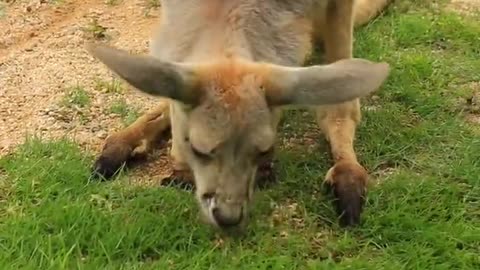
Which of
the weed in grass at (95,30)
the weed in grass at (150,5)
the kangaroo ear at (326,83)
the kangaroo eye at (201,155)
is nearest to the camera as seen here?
the kangaroo ear at (326,83)

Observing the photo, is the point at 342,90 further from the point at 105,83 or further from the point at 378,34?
the point at 378,34

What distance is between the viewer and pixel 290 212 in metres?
4.03

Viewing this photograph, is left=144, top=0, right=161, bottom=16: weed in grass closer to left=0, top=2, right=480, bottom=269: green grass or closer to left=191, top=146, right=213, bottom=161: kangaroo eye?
left=0, top=2, right=480, bottom=269: green grass

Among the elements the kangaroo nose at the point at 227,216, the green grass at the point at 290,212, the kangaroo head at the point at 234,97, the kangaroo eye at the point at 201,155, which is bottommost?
the green grass at the point at 290,212

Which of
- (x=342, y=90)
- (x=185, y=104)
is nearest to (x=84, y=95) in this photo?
(x=185, y=104)

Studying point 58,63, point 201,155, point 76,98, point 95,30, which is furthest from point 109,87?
point 201,155

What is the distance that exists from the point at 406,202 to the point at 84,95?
1608 millimetres

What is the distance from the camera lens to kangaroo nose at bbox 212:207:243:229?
3.42 meters

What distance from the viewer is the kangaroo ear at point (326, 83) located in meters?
3.31

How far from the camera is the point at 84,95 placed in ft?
15.5

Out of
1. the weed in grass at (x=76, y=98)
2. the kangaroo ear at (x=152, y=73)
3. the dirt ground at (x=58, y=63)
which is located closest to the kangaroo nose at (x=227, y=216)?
Answer: the kangaroo ear at (x=152, y=73)

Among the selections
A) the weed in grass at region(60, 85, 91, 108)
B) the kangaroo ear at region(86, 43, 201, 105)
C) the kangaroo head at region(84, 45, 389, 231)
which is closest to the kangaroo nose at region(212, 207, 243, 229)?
the kangaroo head at region(84, 45, 389, 231)

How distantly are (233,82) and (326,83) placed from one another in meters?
0.31

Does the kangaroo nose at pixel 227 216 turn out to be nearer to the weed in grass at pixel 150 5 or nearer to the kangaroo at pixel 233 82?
the kangaroo at pixel 233 82
